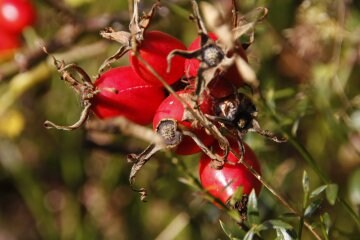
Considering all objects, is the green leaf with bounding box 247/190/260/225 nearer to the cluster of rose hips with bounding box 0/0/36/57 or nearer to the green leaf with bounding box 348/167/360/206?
the green leaf with bounding box 348/167/360/206

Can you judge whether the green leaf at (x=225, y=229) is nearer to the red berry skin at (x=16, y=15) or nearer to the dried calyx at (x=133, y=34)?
the dried calyx at (x=133, y=34)

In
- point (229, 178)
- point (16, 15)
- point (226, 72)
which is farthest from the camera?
point (16, 15)

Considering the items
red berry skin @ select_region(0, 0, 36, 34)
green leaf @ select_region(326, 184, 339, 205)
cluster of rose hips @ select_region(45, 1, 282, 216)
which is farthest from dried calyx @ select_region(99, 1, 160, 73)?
red berry skin @ select_region(0, 0, 36, 34)

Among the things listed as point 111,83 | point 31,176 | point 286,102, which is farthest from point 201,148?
point 31,176

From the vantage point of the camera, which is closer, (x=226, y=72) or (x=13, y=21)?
(x=226, y=72)

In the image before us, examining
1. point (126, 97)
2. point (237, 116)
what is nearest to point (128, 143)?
point (126, 97)

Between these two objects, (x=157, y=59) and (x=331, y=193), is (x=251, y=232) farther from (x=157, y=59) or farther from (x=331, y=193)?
(x=157, y=59)
